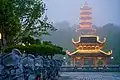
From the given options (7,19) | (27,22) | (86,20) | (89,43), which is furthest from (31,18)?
(86,20)

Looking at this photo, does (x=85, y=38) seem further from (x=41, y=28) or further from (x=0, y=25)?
(x=0, y=25)

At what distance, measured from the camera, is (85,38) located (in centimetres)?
5084

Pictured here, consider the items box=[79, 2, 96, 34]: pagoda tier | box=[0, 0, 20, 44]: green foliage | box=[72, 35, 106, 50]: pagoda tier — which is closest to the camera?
box=[0, 0, 20, 44]: green foliage

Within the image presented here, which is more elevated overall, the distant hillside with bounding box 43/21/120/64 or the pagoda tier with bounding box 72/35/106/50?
the distant hillside with bounding box 43/21/120/64

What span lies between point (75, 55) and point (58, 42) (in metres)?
12.3

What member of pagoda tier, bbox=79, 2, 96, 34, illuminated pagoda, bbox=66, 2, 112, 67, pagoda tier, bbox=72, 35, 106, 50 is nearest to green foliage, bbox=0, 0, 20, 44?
illuminated pagoda, bbox=66, 2, 112, 67

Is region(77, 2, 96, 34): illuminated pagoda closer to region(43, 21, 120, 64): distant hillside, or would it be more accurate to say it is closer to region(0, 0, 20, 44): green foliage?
region(43, 21, 120, 64): distant hillside

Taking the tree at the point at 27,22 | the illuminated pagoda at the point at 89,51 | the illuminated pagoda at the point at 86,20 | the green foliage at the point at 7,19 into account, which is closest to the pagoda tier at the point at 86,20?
the illuminated pagoda at the point at 86,20

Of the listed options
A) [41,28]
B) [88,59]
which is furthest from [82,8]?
[41,28]

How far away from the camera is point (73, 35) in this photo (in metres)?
62.0

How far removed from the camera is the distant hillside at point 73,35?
58.8m

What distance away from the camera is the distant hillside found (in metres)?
58.8

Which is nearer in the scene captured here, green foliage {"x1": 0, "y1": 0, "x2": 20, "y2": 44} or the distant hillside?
green foliage {"x1": 0, "y1": 0, "x2": 20, "y2": 44}

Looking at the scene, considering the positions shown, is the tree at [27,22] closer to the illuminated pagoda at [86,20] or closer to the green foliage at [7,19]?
the green foliage at [7,19]
